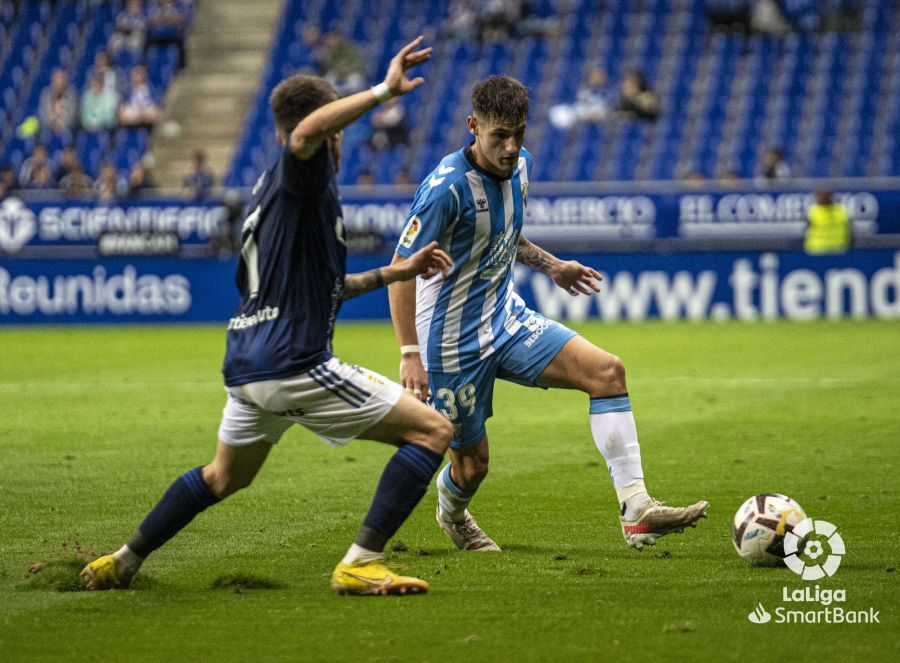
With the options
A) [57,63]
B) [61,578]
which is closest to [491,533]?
[61,578]

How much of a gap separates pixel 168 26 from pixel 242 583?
1075 inches

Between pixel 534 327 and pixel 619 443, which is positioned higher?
pixel 534 327

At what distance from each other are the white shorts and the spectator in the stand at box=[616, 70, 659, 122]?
22717 mm

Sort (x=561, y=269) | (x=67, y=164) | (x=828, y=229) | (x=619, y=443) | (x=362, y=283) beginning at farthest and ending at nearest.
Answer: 1. (x=67, y=164)
2. (x=828, y=229)
3. (x=561, y=269)
4. (x=619, y=443)
5. (x=362, y=283)

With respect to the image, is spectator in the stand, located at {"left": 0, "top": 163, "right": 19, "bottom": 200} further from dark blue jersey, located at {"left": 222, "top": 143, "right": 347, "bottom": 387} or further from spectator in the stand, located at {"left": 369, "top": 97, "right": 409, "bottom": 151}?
dark blue jersey, located at {"left": 222, "top": 143, "right": 347, "bottom": 387}

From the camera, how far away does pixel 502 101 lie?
245 inches

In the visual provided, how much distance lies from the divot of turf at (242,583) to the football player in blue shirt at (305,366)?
0.30m

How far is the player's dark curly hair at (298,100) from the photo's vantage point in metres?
5.21

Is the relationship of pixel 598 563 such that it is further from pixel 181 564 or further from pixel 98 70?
pixel 98 70

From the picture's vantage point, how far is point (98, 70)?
30.0m

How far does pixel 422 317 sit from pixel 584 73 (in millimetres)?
23090

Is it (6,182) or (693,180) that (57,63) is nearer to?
(6,182)

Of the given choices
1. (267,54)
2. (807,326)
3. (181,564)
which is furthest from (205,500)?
(267,54)

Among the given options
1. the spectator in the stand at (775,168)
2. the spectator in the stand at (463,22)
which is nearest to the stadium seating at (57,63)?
the spectator in the stand at (463,22)
